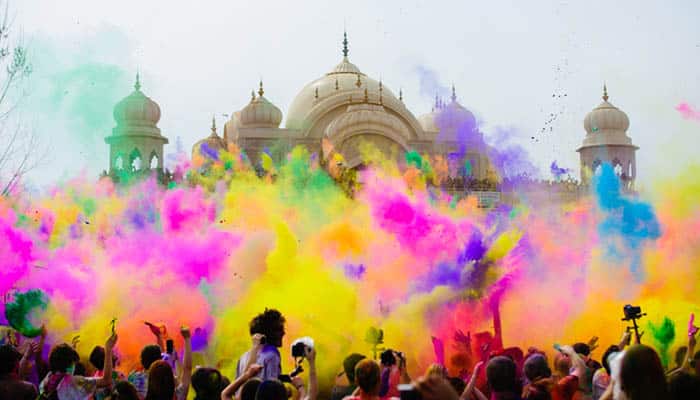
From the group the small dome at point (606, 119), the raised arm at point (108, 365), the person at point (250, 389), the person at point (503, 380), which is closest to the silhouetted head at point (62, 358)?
the raised arm at point (108, 365)

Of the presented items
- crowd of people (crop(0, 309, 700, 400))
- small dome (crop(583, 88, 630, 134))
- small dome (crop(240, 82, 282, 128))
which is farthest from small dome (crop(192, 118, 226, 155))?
crowd of people (crop(0, 309, 700, 400))

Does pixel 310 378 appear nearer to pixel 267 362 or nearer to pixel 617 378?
pixel 267 362

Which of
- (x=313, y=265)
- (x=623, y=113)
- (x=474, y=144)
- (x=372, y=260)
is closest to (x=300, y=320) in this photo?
(x=313, y=265)

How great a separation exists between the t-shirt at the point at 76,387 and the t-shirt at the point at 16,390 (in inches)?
17.6

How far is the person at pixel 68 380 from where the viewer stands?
718cm

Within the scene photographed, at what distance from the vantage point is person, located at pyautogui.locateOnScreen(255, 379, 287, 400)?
219 inches

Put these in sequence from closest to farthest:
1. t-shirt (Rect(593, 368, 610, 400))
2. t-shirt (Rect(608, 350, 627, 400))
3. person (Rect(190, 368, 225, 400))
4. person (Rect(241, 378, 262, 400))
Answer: t-shirt (Rect(608, 350, 627, 400)) < person (Rect(241, 378, 262, 400)) < person (Rect(190, 368, 225, 400)) < t-shirt (Rect(593, 368, 610, 400))

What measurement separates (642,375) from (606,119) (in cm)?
3902

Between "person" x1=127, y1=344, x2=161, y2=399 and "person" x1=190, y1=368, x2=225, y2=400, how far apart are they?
2.45 feet

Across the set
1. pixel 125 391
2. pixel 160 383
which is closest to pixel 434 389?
pixel 160 383

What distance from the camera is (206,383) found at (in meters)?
6.52

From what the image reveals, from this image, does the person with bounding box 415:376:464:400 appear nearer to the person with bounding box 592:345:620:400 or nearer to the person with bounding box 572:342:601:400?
the person with bounding box 572:342:601:400

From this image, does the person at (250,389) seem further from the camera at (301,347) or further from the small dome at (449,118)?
the small dome at (449,118)

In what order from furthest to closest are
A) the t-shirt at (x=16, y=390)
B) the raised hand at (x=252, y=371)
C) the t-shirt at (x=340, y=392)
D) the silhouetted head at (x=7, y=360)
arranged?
the t-shirt at (x=340, y=392)
the silhouetted head at (x=7, y=360)
the t-shirt at (x=16, y=390)
the raised hand at (x=252, y=371)
